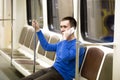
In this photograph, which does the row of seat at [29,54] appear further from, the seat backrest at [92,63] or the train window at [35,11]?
the seat backrest at [92,63]

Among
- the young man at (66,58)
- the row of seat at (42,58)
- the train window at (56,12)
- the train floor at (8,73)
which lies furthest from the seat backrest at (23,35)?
the young man at (66,58)

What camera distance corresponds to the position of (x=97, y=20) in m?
3.66

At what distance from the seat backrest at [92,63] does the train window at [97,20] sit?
34 cm

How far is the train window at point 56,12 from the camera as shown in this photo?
4.69m

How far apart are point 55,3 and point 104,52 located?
2495 millimetres

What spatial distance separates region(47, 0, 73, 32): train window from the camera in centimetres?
469

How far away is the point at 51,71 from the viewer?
3191mm

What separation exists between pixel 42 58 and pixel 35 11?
62.5 inches

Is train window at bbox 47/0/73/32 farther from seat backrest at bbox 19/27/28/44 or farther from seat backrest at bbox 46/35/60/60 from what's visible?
seat backrest at bbox 19/27/28/44

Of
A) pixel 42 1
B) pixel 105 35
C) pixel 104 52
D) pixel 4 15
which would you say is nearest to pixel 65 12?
pixel 42 1

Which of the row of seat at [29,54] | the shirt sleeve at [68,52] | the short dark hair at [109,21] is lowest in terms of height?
the row of seat at [29,54]

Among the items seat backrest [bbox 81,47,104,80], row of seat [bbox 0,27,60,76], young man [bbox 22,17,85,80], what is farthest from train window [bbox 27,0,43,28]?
seat backrest [bbox 81,47,104,80]

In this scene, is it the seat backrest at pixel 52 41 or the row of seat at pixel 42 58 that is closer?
the row of seat at pixel 42 58

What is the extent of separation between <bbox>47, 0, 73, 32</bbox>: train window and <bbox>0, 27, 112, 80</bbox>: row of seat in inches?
8.8
